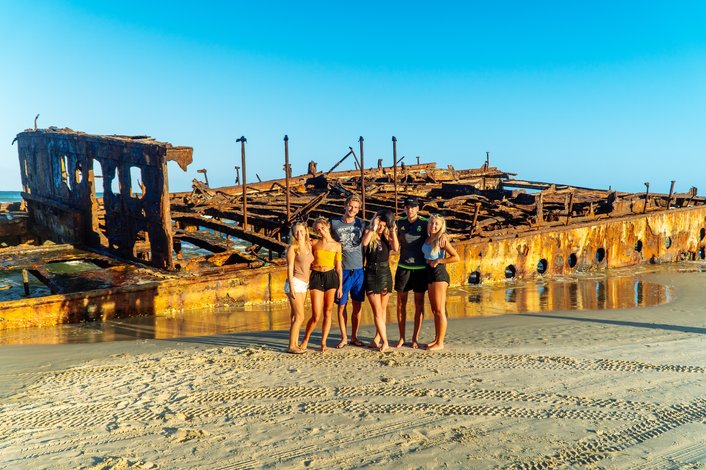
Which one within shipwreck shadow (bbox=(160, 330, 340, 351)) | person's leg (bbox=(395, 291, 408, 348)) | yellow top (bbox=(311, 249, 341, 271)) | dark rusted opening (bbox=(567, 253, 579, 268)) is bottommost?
shipwreck shadow (bbox=(160, 330, 340, 351))

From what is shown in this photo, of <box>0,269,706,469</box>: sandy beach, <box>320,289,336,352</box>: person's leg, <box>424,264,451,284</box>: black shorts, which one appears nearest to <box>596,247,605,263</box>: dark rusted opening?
<box>0,269,706,469</box>: sandy beach

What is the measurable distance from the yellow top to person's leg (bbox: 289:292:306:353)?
1.14ft

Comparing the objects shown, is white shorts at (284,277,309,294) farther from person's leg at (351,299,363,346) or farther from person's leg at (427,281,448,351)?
person's leg at (427,281,448,351)

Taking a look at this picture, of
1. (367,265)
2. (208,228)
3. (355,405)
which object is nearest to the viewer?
(355,405)

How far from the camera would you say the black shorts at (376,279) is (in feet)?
22.2

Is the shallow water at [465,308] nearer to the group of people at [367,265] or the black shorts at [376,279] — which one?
the group of people at [367,265]

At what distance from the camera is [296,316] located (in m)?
6.62

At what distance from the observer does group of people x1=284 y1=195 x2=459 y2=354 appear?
21.6 feet

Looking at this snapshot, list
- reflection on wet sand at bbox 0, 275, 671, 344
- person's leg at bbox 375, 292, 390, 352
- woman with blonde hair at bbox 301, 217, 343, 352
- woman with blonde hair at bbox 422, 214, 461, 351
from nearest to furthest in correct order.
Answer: woman with blonde hair at bbox 301, 217, 343, 352 < woman with blonde hair at bbox 422, 214, 461, 351 < person's leg at bbox 375, 292, 390, 352 < reflection on wet sand at bbox 0, 275, 671, 344

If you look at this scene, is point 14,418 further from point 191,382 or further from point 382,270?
point 382,270

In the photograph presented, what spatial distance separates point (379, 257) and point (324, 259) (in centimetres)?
62

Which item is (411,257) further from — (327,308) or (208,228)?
(208,228)

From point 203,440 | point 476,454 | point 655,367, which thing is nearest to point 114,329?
point 203,440

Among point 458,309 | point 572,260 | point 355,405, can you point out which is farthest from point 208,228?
point 355,405
